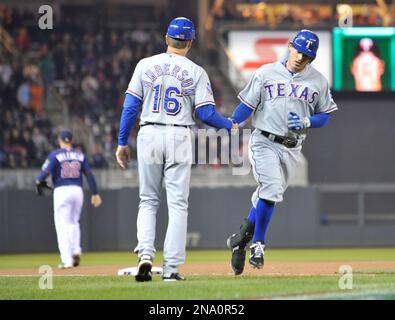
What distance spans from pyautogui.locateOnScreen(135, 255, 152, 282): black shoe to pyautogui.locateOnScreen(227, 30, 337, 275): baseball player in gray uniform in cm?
114

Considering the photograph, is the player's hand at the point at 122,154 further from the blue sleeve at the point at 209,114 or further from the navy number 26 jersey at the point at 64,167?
the navy number 26 jersey at the point at 64,167

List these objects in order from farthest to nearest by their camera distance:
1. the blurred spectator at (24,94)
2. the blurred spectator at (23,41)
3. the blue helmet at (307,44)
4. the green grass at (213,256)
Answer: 1. the blurred spectator at (23,41)
2. the blurred spectator at (24,94)
3. the green grass at (213,256)
4. the blue helmet at (307,44)

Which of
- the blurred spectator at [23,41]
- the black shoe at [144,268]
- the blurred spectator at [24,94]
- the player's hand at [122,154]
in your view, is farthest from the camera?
the blurred spectator at [23,41]

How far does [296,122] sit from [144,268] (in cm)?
202

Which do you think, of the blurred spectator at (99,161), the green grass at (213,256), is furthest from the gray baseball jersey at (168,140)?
the blurred spectator at (99,161)

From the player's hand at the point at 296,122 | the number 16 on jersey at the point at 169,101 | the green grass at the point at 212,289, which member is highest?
the number 16 on jersey at the point at 169,101

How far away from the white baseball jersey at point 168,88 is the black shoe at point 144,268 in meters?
1.17

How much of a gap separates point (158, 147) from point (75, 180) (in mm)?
6097

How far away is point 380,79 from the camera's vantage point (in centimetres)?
2462

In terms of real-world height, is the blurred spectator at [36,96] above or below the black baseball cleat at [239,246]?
above

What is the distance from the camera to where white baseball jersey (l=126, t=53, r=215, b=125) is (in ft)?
29.7

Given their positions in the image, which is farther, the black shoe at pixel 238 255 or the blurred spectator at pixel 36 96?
the blurred spectator at pixel 36 96

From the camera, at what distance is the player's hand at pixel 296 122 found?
9773 mm

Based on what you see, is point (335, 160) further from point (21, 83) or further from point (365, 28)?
point (21, 83)
